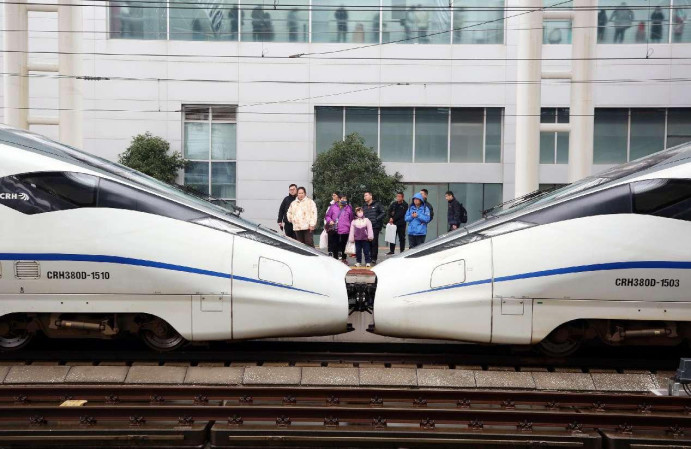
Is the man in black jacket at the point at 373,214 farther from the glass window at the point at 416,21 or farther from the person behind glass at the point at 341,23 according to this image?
the glass window at the point at 416,21

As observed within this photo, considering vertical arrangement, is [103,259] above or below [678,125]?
below

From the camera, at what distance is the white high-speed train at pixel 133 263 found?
7.84 m

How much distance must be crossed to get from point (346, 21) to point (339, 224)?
11.2m

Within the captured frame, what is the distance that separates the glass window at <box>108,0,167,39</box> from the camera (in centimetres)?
2431

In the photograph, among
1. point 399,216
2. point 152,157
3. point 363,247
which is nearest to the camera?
point 363,247

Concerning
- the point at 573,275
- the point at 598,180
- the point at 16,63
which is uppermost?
Result: the point at 16,63

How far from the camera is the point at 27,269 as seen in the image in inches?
309

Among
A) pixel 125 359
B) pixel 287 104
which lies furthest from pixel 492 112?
pixel 125 359

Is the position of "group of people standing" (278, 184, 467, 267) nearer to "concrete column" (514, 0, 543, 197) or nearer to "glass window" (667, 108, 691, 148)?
"concrete column" (514, 0, 543, 197)

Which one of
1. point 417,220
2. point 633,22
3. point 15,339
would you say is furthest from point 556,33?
point 15,339

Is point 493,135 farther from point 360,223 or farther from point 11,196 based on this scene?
point 11,196

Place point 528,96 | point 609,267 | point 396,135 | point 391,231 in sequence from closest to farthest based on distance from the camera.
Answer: point 609,267 < point 528,96 < point 391,231 < point 396,135

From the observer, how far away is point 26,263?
7848 millimetres

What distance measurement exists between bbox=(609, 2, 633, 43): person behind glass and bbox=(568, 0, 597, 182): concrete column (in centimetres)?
859
